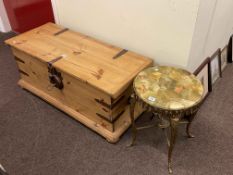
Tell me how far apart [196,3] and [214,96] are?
0.90m

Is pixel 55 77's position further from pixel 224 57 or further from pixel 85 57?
pixel 224 57

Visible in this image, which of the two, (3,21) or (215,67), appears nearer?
(215,67)

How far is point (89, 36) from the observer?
186cm

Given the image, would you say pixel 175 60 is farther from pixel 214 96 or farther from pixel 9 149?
pixel 9 149

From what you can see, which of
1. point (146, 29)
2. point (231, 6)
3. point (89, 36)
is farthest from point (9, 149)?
point (231, 6)

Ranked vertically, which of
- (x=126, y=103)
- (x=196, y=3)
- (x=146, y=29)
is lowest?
(x=126, y=103)

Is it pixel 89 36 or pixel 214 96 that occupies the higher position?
pixel 89 36

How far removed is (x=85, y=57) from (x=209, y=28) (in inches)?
32.2

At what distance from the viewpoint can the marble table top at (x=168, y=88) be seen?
1.16 m

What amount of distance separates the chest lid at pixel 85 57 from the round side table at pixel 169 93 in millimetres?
115

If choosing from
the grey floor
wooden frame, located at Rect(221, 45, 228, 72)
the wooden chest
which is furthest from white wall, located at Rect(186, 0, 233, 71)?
the grey floor

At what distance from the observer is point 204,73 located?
174 centimetres

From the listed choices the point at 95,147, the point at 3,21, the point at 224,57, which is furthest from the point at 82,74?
the point at 3,21

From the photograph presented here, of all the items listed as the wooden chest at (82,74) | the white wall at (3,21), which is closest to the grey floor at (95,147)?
the wooden chest at (82,74)
